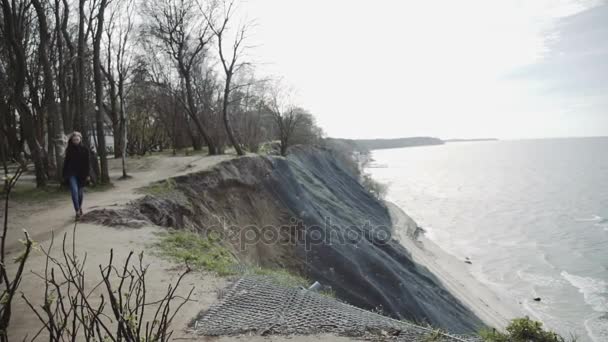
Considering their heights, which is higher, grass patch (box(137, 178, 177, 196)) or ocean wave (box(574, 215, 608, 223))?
grass patch (box(137, 178, 177, 196))

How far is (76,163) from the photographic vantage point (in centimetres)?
801

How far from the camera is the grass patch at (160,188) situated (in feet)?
35.2

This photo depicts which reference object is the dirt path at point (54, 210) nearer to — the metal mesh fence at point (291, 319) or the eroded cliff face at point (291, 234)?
the eroded cliff face at point (291, 234)

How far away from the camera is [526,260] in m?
28.6

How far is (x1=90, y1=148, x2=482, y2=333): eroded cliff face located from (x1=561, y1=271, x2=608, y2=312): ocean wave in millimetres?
11096

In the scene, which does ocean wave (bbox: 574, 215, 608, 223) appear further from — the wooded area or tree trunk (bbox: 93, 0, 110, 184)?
tree trunk (bbox: 93, 0, 110, 184)

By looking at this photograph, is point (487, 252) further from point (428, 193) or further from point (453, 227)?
point (428, 193)

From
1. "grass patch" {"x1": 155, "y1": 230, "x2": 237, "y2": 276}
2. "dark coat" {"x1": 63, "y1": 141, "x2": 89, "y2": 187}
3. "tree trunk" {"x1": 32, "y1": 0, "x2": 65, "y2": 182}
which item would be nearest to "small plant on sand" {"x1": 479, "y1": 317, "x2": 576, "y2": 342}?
"grass patch" {"x1": 155, "y1": 230, "x2": 237, "y2": 276}

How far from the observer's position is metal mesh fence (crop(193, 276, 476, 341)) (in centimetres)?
429

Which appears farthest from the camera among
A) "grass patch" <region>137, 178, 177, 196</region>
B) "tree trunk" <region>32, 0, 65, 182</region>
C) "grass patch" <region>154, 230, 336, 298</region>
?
"tree trunk" <region>32, 0, 65, 182</region>

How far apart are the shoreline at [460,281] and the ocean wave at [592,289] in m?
5.09

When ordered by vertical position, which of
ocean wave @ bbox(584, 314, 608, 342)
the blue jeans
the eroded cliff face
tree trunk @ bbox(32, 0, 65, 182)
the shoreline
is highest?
tree trunk @ bbox(32, 0, 65, 182)

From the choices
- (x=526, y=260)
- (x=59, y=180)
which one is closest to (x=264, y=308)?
(x=59, y=180)

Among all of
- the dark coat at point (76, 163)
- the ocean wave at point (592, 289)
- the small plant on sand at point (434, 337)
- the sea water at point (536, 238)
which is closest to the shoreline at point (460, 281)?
the sea water at point (536, 238)
